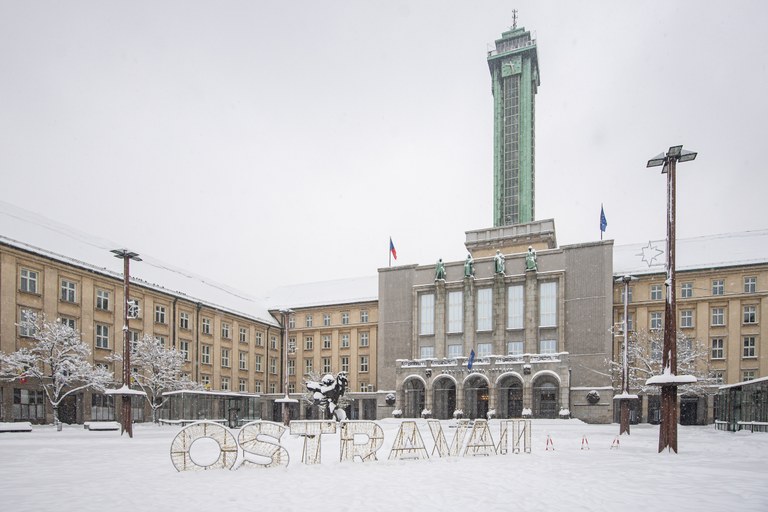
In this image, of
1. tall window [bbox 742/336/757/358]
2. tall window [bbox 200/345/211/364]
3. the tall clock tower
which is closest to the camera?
tall window [bbox 742/336/757/358]

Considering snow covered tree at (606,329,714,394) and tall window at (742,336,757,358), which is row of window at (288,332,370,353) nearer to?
snow covered tree at (606,329,714,394)

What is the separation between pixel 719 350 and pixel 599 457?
151ft

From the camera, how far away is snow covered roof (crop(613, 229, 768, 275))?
2426 inches

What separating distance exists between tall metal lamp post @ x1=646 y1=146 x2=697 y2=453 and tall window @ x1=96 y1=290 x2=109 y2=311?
144ft

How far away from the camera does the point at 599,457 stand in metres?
21.0

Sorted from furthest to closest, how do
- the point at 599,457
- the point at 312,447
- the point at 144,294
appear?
the point at 144,294 < the point at 599,457 < the point at 312,447

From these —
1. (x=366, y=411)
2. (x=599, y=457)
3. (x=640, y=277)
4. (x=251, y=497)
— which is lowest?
(x=366, y=411)

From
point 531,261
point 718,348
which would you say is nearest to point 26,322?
point 531,261

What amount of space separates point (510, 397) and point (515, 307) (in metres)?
9.01

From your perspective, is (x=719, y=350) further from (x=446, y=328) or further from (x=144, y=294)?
(x=144, y=294)

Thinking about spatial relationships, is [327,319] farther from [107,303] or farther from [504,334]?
[107,303]

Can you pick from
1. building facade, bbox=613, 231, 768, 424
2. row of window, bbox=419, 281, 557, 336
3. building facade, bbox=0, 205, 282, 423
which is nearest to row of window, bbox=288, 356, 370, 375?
building facade, bbox=0, 205, 282, 423

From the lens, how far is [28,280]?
4494cm

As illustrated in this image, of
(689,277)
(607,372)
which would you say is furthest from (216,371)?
(689,277)
